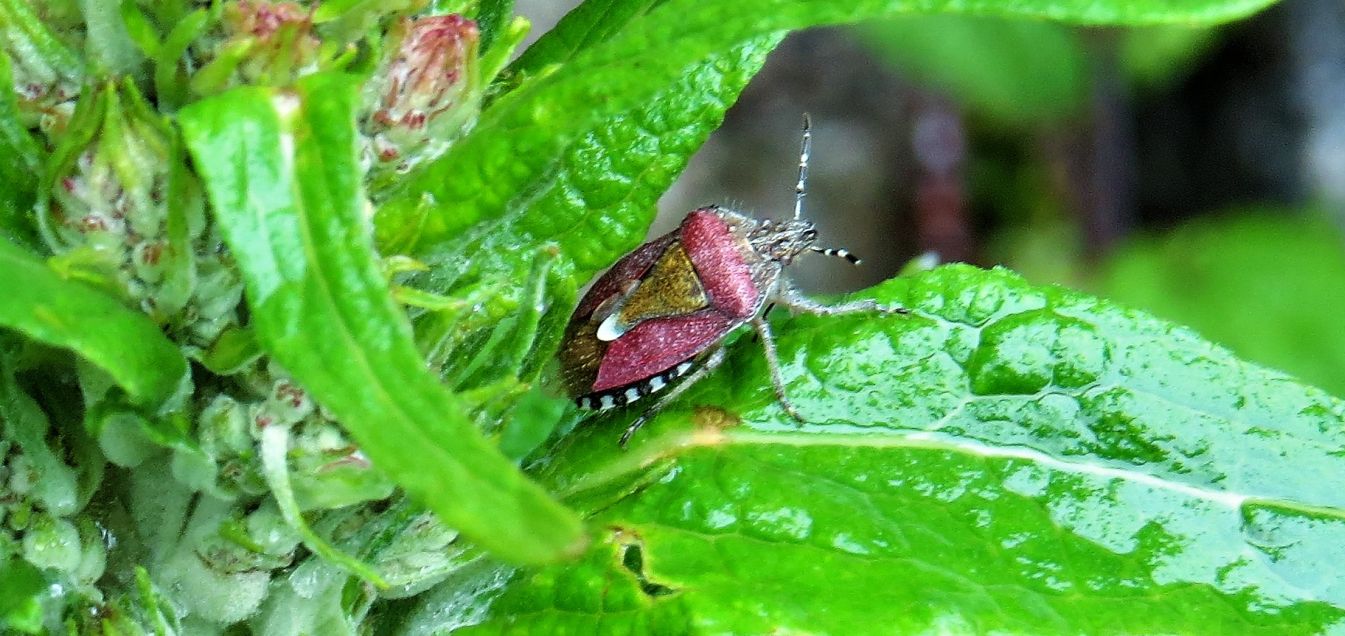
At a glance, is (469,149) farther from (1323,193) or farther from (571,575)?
(1323,193)

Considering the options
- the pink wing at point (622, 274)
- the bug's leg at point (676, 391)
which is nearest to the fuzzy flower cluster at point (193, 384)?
the bug's leg at point (676, 391)

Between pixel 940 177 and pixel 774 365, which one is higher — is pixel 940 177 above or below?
below

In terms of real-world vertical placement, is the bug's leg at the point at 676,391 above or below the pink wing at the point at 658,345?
above

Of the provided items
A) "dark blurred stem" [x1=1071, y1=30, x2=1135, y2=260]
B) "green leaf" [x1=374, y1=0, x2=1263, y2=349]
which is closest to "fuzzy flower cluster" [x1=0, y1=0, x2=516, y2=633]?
"green leaf" [x1=374, y1=0, x2=1263, y2=349]

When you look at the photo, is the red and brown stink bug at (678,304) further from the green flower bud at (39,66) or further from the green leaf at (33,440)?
the green flower bud at (39,66)

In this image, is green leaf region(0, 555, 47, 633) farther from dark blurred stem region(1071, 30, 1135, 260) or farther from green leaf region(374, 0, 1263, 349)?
dark blurred stem region(1071, 30, 1135, 260)

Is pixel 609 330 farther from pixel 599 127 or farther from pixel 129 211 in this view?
pixel 129 211

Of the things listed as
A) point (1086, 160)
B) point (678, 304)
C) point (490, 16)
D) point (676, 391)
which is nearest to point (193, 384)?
point (490, 16)
